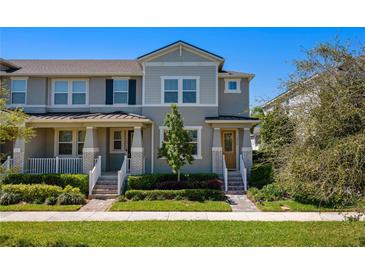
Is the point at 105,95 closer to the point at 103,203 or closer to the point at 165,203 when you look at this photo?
the point at 103,203

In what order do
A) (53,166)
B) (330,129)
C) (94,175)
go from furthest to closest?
1. (53,166)
2. (94,175)
3. (330,129)

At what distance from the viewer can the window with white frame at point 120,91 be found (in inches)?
626

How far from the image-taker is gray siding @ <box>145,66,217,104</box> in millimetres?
15211

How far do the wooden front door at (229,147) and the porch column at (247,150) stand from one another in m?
1.53

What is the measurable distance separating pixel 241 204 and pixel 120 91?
9.75 metres

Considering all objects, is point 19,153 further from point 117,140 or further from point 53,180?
point 117,140

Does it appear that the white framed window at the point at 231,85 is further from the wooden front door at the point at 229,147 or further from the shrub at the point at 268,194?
the shrub at the point at 268,194

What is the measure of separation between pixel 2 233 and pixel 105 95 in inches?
399

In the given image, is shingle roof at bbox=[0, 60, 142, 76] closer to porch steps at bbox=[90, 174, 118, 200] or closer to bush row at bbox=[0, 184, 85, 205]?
porch steps at bbox=[90, 174, 118, 200]

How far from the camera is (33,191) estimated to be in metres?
11.5

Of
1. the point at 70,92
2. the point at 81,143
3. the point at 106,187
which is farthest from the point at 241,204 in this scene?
the point at 70,92

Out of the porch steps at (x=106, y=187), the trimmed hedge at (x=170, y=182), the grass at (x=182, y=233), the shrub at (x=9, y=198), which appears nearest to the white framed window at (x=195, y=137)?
the trimmed hedge at (x=170, y=182)

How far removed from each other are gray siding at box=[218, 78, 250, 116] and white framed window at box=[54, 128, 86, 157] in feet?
28.9

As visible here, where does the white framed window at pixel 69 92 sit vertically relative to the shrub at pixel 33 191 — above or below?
above
